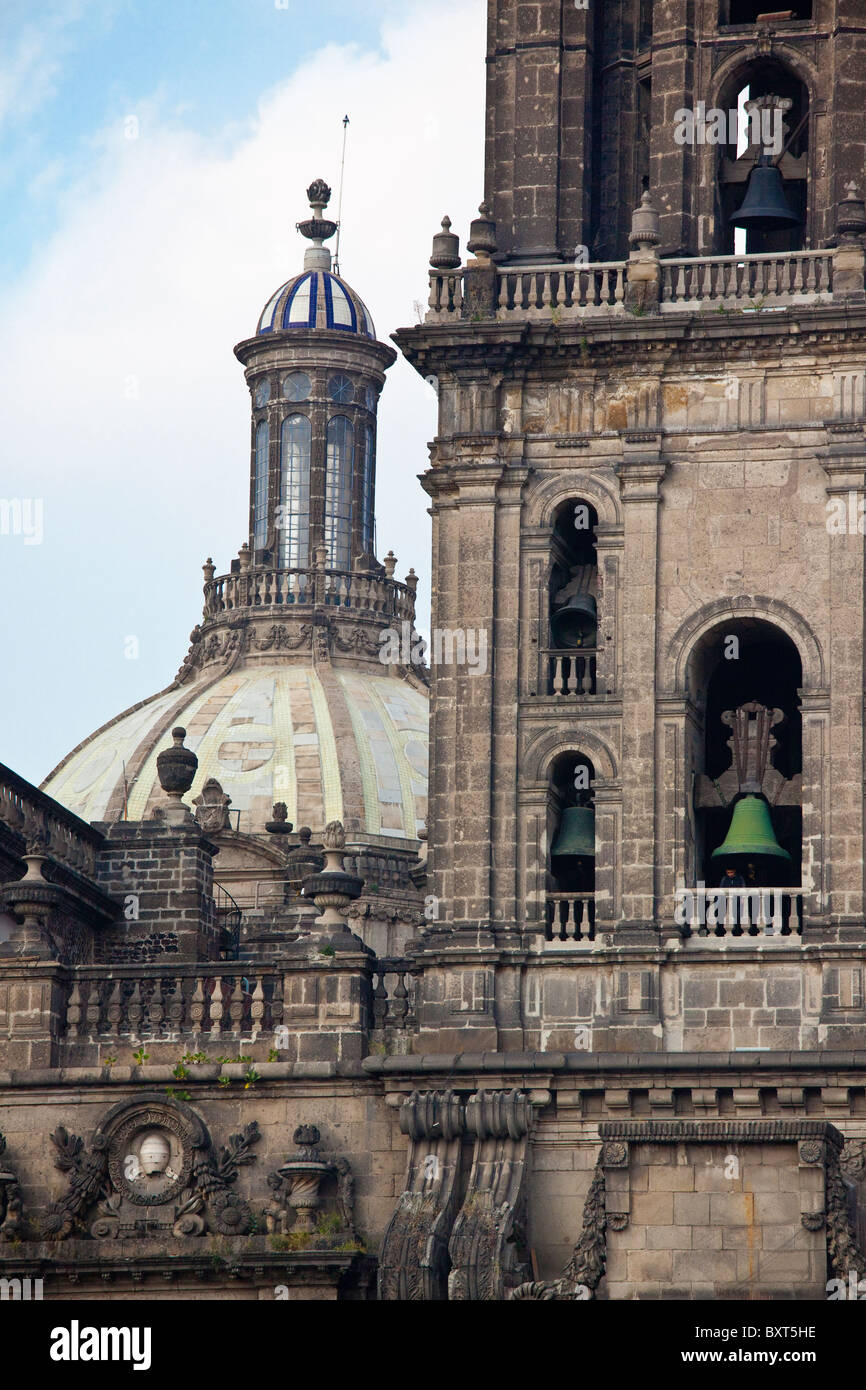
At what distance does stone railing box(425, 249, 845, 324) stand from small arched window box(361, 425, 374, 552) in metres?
27.6

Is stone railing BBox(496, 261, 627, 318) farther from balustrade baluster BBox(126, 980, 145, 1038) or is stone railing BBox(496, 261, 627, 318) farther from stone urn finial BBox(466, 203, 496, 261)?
balustrade baluster BBox(126, 980, 145, 1038)

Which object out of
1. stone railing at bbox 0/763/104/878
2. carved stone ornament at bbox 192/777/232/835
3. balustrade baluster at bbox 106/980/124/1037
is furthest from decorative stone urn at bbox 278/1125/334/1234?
carved stone ornament at bbox 192/777/232/835

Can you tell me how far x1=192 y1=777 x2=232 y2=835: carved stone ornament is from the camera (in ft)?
224

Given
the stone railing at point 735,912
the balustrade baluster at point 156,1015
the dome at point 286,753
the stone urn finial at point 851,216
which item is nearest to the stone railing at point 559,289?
the stone urn finial at point 851,216

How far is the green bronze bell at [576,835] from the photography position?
48031mm

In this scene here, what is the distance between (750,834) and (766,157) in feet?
29.4

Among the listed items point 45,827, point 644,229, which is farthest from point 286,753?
point 644,229

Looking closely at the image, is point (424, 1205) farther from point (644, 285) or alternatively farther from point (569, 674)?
point (644, 285)

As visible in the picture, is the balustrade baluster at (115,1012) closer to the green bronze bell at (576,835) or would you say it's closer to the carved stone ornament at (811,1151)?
the green bronze bell at (576,835)

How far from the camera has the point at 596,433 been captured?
49.0m
